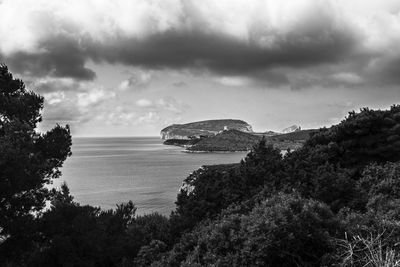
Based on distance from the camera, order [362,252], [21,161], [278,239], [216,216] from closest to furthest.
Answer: [362,252] → [278,239] → [21,161] → [216,216]

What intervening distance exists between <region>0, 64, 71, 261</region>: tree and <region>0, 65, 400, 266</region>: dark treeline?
0.05 m

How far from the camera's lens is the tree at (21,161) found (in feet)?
54.5

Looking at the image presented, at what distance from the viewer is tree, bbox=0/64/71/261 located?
1661cm

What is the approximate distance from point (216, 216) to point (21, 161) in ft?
33.7

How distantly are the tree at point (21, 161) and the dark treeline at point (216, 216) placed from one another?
5 centimetres

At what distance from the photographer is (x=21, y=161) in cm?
1656

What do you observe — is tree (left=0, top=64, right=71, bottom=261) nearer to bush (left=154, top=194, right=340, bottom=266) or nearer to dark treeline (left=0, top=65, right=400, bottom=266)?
dark treeline (left=0, top=65, right=400, bottom=266)

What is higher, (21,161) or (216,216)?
(21,161)

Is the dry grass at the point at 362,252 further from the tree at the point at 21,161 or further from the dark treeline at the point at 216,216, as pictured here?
the tree at the point at 21,161

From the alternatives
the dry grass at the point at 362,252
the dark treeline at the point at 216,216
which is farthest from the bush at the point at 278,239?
the dry grass at the point at 362,252

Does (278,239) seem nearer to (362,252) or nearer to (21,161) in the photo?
(362,252)

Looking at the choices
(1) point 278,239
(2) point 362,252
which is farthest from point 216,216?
(2) point 362,252

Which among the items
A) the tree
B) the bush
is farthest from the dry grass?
the tree

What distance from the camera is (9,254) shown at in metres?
17.5
